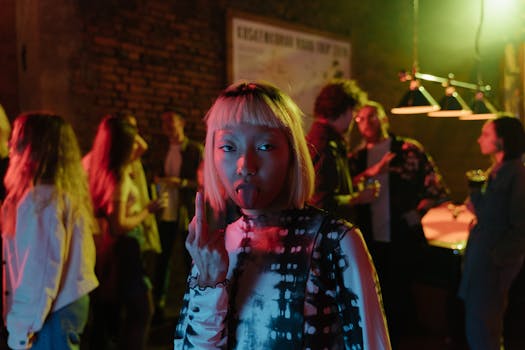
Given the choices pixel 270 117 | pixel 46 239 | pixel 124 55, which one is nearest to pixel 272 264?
pixel 270 117

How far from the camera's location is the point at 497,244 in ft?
10.9

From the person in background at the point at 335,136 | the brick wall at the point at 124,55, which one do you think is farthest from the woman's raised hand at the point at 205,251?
the brick wall at the point at 124,55

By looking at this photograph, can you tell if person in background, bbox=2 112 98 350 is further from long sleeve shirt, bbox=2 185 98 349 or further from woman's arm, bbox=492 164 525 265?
woman's arm, bbox=492 164 525 265

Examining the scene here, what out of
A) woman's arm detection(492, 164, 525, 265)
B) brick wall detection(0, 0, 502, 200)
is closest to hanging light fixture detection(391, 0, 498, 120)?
woman's arm detection(492, 164, 525, 265)

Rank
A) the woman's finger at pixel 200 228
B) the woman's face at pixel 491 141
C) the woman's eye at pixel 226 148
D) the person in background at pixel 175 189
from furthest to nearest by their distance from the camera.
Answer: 1. the person in background at pixel 175 189
2. the woman's face at pixel 491 141
3. the woman's eye at pixel 226 148
4. the woman's finger at pixel 200 228

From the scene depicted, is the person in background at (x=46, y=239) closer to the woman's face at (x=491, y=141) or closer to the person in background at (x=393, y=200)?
the person in background at (x=393, y=200)

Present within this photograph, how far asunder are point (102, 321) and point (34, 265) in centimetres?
140

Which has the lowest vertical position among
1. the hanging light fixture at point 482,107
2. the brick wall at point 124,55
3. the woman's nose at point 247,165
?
the woman's nose at point 247,165

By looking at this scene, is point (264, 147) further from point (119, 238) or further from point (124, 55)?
point (124, 55)

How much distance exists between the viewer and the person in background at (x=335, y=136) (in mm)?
2865

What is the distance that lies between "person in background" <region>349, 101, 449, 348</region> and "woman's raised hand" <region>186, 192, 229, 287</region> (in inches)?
123

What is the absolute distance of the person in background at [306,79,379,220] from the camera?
287cm

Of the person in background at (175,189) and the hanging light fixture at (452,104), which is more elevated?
the hanging light fixture at (452,104)

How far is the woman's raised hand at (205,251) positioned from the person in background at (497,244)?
2.74 metres
